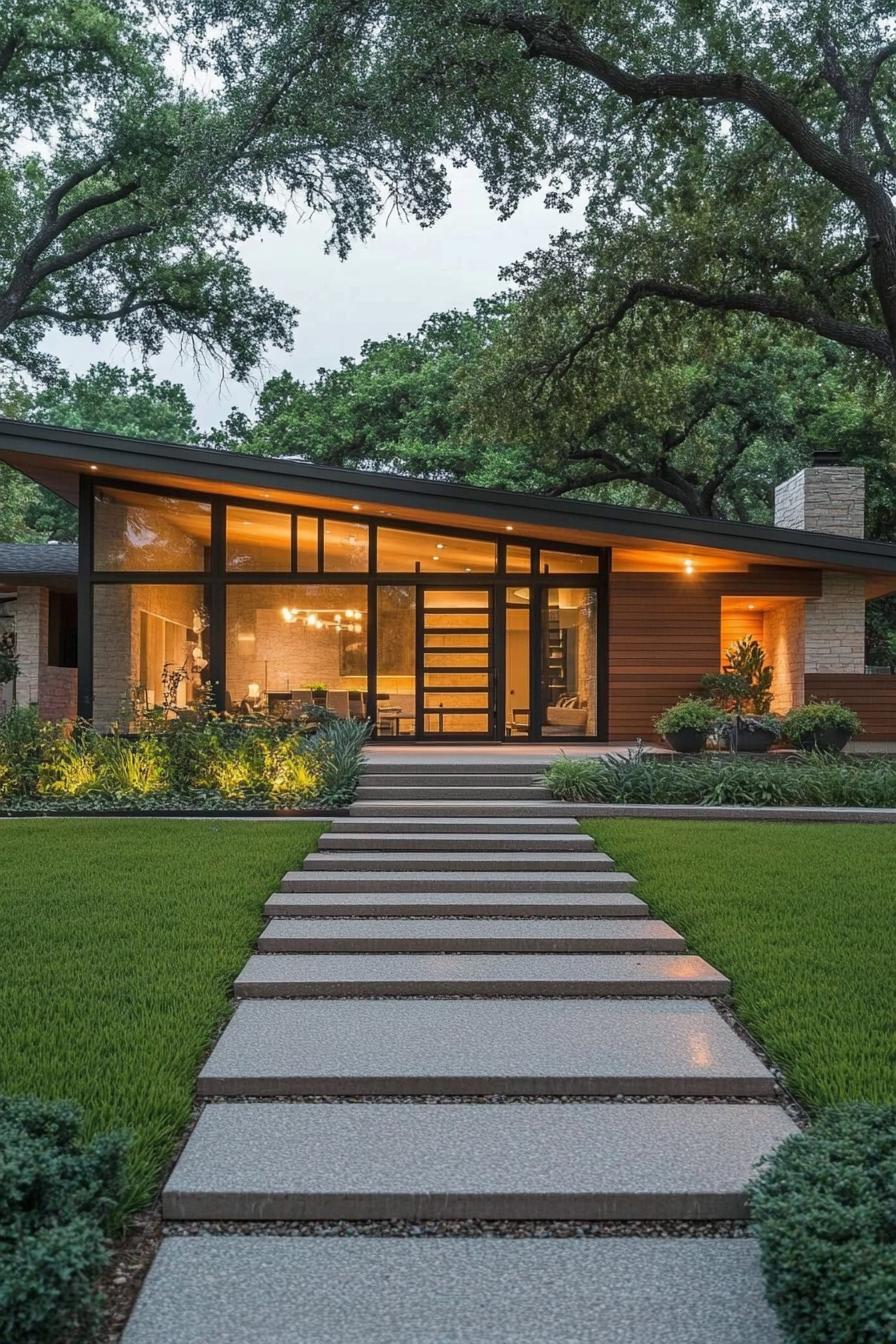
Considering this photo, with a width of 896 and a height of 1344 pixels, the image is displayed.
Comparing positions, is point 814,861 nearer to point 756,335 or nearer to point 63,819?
point 63,819

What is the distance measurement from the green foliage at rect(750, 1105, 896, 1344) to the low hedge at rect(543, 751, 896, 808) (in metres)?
6.65

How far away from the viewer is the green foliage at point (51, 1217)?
1896 mm

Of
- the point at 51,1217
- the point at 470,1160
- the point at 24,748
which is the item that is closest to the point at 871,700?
the point at 24,748

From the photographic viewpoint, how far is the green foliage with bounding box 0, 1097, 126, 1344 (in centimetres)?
190

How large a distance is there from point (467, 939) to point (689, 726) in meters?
6.45

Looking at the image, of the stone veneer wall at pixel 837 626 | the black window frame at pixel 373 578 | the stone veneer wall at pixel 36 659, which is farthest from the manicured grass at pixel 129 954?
the stone veneer wall at pixel 837 626

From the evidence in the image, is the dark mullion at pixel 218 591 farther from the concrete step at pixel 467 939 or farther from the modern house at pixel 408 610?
the concrete step at pixel 467 939

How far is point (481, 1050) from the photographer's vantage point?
3.65m

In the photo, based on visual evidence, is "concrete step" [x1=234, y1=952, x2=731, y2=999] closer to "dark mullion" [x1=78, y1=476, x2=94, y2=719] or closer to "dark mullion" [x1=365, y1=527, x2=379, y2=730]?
"dark mullion" [x1=365, y1=527, x2=379, y2=730]

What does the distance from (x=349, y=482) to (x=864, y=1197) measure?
34.5ft

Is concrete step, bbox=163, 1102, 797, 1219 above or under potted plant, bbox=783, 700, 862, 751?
under

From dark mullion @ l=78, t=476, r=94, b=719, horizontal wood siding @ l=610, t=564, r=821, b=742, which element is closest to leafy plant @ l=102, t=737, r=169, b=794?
dark mullion @ l=78, t=476, r=94, b=719

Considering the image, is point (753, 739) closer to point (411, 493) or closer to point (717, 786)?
point (717, 786)

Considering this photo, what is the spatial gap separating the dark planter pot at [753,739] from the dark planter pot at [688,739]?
0.35 metres
